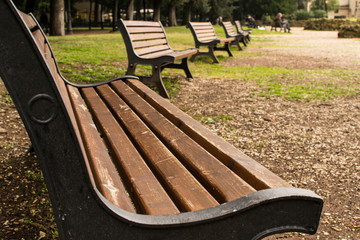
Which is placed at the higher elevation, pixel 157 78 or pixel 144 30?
pixel 144 30

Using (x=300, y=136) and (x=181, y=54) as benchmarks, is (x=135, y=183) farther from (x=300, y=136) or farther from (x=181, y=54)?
(x=181, y=54)

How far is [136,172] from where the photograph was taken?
1.58 meters

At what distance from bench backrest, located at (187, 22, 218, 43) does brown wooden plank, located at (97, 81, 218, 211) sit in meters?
6.87

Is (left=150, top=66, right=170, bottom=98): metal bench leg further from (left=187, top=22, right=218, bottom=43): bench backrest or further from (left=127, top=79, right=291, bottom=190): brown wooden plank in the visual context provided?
(left=187, top=22, right=218, bottom=43): bench backrest

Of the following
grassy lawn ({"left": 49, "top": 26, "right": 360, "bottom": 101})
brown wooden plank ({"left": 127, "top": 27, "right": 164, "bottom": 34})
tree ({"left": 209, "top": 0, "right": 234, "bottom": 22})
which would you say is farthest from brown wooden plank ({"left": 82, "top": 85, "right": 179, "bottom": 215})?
tree ({"left": 209, "top": 0, "right": 234, "bottom": 22})

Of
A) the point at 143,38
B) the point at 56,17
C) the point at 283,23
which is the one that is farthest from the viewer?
the point at 283,23

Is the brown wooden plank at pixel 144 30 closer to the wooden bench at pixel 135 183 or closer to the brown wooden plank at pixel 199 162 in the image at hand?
the brown wooden plank at pixel 199 162

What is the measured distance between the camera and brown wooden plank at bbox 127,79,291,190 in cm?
142

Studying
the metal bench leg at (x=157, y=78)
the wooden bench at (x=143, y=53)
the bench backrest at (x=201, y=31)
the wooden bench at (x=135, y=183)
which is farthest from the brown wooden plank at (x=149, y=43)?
the wooden bench at (x=135, y=183)

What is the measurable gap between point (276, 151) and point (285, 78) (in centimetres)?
444

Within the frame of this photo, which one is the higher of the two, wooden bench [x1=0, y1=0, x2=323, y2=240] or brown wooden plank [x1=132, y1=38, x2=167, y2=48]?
brown wooden plank [x1=132, y1=38, x2=167, y2=48]

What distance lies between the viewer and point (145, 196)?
4.53 feet

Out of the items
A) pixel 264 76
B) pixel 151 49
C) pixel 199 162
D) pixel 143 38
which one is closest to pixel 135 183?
pixel 199 162

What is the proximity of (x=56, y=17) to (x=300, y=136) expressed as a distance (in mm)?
17379
